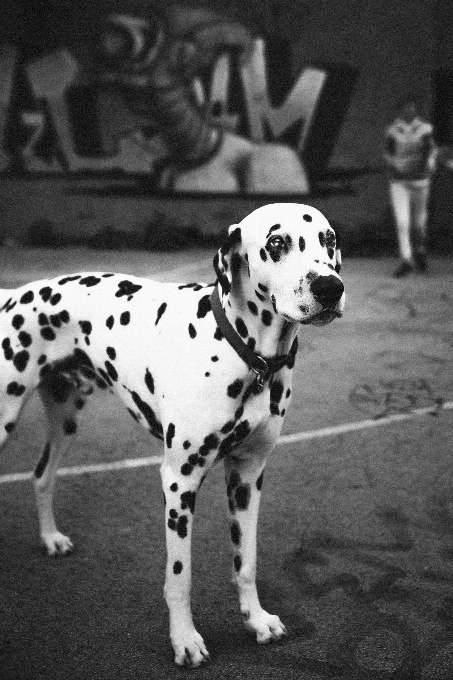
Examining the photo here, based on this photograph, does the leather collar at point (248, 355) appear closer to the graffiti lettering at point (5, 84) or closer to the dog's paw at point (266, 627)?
the dog's paw at point (266, 627)

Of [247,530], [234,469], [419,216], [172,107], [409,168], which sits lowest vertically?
[419,216]

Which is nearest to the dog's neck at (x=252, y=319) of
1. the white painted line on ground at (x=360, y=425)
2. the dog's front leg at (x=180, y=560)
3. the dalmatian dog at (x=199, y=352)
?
the dalmatian dog at (x=199, y=352)

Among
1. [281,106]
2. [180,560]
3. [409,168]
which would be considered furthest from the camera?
[281,106]

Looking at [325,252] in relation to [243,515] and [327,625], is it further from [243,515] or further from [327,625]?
[327,625]

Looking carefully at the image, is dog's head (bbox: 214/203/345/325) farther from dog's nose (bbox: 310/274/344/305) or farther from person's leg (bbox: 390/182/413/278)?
person's leg (bbox: 390/182/413/278)

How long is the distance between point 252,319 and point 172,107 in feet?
40.8

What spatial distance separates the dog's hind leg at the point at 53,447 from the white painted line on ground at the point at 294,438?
87 cm

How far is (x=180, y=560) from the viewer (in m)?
3.21

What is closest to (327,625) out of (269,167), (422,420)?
(422,420)

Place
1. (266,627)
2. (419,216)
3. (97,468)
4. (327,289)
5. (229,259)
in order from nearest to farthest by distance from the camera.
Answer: (327,289), (229,259), (266,627), (97,468), (419,216)

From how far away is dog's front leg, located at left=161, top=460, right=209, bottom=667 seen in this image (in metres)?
3.16

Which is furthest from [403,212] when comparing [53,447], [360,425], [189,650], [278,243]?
[189,650]

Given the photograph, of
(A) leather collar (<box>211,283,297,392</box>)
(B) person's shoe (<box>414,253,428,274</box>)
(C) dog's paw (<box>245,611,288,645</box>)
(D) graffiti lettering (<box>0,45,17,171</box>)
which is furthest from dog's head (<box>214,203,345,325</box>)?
(D) graffiti lettering (<box>0,45,17,171</box>)

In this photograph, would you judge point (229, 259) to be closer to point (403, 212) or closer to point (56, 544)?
point (56, 544)
